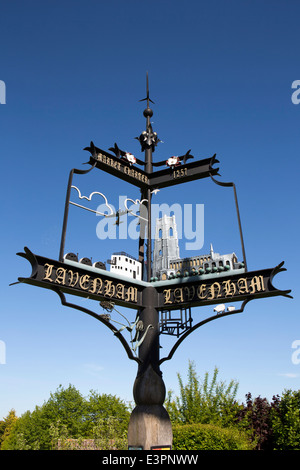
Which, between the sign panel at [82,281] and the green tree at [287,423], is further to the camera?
the green tree at [287,423]

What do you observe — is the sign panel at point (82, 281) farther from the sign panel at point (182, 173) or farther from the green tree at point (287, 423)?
the green tree at point (287, 423)

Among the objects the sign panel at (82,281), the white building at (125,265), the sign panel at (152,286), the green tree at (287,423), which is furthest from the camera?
the green tree at (287,423)

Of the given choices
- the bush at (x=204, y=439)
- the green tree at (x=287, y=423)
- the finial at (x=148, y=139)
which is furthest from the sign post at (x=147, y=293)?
the green tree at (x=287, y=423)

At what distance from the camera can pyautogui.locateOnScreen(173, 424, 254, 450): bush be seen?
16280 mm

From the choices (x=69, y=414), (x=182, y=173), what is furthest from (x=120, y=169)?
(x=69, y=414)

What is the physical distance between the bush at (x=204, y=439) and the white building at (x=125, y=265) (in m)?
9.07

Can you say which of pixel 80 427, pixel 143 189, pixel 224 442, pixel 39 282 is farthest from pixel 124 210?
pixel 80 427

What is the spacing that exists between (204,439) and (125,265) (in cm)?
991

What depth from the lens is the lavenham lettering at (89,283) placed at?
909cm

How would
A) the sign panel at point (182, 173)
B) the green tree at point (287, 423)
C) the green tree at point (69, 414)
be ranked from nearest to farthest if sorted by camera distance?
the sign panel at point (182, 173)
the green tree at point (287, 423)
the green tree at point (69, 414)

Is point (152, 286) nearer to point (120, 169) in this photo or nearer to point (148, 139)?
point (120, 169)

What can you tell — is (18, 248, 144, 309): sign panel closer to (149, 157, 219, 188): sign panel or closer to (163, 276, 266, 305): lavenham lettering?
(163, 276, 266, 305): lavenham lettering

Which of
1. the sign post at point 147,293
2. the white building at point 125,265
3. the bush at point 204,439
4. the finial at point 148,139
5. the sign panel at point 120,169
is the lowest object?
the bush at point 204,439
